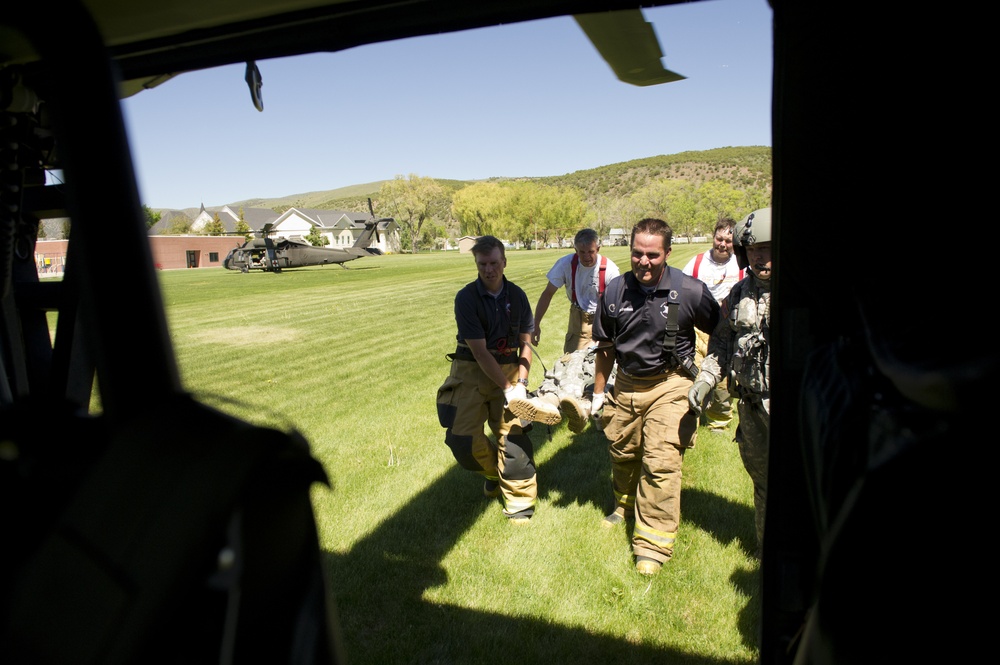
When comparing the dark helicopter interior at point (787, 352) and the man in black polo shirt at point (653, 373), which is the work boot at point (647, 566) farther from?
the dark helicopter interior at point (787, 352)

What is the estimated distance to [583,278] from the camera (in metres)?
7.73

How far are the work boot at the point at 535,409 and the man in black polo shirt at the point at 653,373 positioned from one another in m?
0.43

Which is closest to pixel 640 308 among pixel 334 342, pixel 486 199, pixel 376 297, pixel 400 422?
pixel 400 422

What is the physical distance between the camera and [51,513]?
34.4 inches

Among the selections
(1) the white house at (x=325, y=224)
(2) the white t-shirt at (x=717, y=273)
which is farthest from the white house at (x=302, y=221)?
(2) the white t-shirt at (x=717, y=273)

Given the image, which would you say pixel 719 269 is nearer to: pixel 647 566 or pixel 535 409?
pixel 535 409

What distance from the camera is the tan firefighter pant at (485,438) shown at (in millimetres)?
5113

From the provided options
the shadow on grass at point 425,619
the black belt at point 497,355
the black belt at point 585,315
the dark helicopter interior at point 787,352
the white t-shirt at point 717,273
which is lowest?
the shadow on grass at point 425,619

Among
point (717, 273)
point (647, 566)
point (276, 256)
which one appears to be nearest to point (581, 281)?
point (717, 273)

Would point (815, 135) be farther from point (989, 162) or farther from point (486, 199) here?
point (486, 199)

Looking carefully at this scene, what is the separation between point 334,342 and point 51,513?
1349cm

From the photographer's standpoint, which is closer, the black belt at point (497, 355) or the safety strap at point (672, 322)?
the safety strap at point (672, 322)

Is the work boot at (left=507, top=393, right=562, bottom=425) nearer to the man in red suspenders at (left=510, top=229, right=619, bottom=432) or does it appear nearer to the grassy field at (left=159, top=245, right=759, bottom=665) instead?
the man in red suspenders at (left=510, top=229, right=619, bottom=432)

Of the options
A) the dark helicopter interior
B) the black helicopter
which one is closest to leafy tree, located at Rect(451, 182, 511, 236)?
the black helicopter
